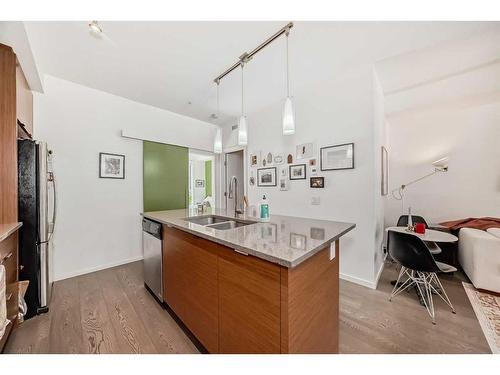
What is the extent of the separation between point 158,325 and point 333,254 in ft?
5.20

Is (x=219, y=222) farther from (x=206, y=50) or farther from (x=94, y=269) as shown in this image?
(x=94, y=269)

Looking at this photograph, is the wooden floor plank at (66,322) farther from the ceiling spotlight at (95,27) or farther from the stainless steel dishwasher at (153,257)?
the ceiling spotlight at (95,27)

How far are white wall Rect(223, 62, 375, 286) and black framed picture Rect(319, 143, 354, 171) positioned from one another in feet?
0.22

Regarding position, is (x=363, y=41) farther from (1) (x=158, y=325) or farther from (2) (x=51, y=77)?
(2) (x=51, y=77)

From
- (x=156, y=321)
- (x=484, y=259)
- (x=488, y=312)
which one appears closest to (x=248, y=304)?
(x=156, y=321)

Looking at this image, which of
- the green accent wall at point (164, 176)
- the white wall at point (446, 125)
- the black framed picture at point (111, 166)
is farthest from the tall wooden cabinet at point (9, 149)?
the white wall at point (446, 125)

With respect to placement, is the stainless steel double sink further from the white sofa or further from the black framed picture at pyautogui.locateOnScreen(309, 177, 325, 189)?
the white sofa

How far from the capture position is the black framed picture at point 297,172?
294 centimetres

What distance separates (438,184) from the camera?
3535mm

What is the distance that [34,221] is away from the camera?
1849 millimetres

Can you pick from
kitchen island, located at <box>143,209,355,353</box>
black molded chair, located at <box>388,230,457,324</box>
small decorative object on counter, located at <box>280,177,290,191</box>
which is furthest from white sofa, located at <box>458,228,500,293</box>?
small decorative object on counter, located at <box>280,177,290,191</box>

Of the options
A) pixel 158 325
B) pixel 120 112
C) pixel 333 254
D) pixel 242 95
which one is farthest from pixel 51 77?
pixel 333 254

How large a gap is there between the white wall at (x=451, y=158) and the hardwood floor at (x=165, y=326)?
180cm

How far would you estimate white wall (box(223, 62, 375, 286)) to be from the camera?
2357mm
